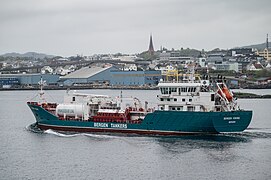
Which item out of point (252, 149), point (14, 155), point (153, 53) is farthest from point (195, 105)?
→ point (153, 53)

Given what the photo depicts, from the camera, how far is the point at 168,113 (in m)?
31.5

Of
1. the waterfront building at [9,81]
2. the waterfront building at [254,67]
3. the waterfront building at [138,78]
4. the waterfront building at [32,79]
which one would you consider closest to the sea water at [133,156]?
the waterfront building at [138,78]

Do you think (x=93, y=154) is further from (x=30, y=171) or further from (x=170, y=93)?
(x=170, y=93)

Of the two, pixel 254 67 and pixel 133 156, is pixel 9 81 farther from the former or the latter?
pixel 133 156

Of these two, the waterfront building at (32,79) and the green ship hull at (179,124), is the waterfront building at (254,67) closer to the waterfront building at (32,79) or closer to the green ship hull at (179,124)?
the waterfront building at (32,79)

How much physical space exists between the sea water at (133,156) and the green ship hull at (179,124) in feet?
2.00

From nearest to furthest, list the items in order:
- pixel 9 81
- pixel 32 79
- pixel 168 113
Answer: pixel 168 113 → pixel 9 81 → pixel 32 79

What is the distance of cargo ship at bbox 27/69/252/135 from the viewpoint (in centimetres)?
3098

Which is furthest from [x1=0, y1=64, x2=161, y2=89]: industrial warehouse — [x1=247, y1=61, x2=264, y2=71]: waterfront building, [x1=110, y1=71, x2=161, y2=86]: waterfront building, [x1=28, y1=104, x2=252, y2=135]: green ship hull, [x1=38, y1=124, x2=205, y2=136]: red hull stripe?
[x1=28, y1=104, x2=252, y2=135]: green ship hull

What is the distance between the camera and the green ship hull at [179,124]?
30734 millimetres

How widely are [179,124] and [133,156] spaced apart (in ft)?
18.9

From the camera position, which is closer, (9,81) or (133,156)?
(133,156)

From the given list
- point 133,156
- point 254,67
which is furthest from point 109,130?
point 254,67

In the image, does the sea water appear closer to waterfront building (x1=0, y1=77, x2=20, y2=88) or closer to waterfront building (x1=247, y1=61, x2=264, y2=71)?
waterfront building (x1=0, y1=77, x2=20, y2=88)
